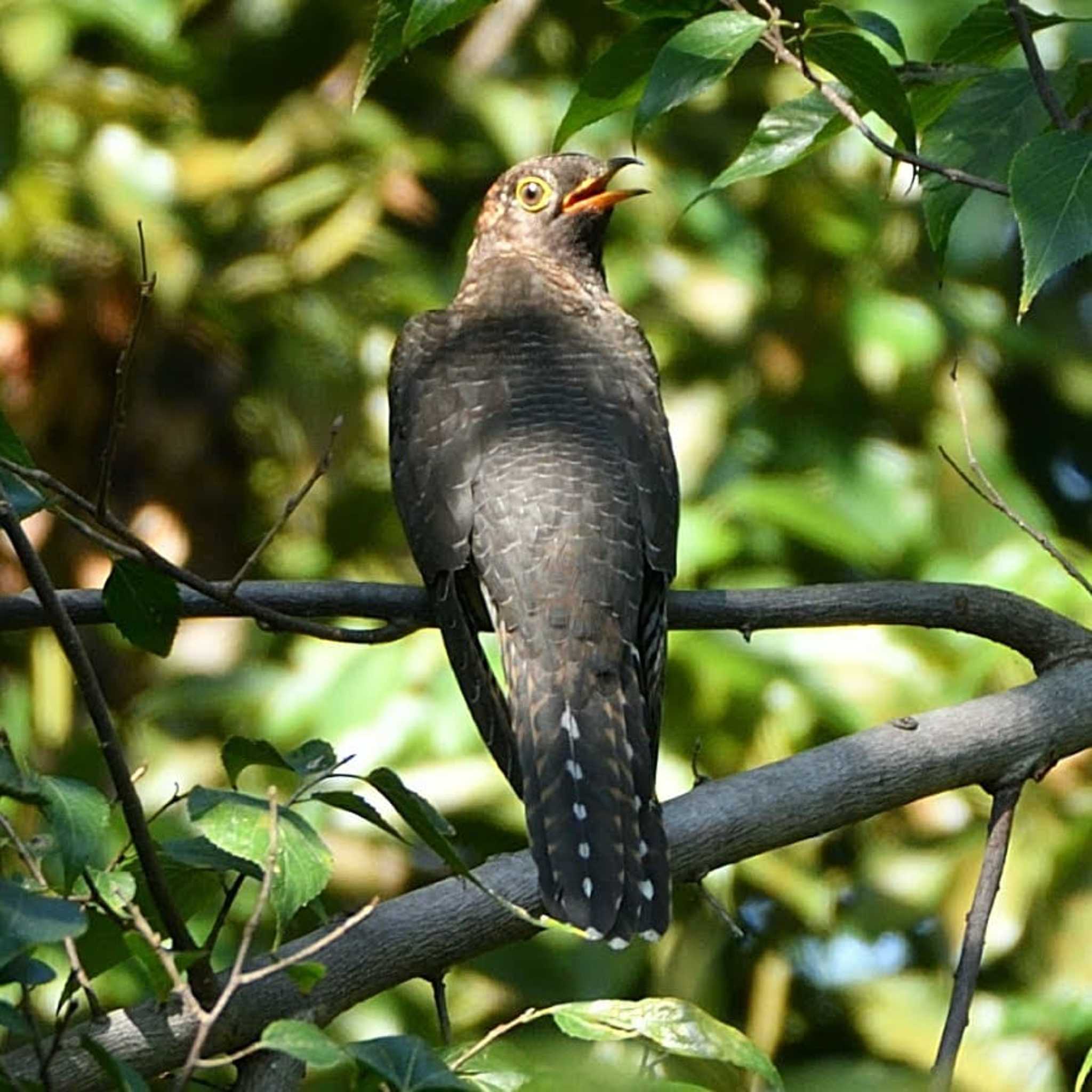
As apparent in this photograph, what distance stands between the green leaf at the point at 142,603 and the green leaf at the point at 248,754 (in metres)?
0.46

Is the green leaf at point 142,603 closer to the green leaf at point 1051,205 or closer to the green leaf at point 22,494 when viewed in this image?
the green leaf at point 22,494

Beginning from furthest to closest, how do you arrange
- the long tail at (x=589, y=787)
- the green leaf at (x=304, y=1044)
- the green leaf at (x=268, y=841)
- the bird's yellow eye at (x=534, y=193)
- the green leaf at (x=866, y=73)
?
1. the bird's yellow eye at (x=534, y=193)
2. the long tail at (x=589, y=787)
3. the green leaf at (x=866, y=73)
4. the green leaf at (x=268, y=841)
5. the green leaf at (x=304, y=1044)

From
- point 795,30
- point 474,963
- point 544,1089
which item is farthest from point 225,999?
point 474,963

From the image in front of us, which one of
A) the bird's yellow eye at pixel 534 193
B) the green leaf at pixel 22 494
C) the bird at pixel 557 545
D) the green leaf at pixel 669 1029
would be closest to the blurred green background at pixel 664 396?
the bird's yellow eye at pixel 534 193

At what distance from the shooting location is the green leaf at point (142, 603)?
2.93 metres

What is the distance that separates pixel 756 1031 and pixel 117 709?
239cm

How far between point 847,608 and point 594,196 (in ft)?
7.28

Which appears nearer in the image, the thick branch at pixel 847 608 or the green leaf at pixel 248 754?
the green leaf at pixel 248 754

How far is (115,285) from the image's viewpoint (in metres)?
7.17

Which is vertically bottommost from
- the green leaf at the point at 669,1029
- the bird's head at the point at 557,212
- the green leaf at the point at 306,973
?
the green leaf at the point at 669,1029

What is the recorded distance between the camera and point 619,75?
119 inches

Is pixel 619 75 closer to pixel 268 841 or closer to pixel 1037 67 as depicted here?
pixel 1037 67

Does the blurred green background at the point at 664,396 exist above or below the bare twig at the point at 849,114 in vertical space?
above

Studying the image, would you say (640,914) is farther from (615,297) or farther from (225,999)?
(615,297)
